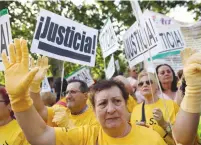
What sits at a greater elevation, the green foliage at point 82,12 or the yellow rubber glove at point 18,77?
the green foliage at point 82,12

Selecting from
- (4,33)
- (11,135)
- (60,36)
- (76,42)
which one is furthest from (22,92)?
(76,42)

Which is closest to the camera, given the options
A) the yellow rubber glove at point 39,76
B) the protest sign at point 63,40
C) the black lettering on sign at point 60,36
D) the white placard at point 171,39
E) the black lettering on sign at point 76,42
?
the yellow rubber glove at point 39,76

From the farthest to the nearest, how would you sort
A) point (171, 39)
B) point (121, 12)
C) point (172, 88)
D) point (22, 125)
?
point (121, 12) < point (171, 39) < point (172, 88) < point (22, 125)

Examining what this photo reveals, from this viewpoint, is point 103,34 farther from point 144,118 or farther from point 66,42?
point 144,118

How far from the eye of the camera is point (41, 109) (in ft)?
13.3

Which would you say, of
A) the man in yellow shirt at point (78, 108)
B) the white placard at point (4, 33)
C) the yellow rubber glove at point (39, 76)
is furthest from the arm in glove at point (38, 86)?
the white placard at point (4, 33)

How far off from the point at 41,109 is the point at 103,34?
3535 millimetres

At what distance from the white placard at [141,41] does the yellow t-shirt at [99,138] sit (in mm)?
1665

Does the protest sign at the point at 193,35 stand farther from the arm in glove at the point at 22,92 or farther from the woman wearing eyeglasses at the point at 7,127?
the arm in glove at the point at 22,92

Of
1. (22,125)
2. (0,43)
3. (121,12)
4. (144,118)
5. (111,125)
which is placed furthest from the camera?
(121,12)

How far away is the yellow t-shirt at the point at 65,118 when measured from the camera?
394cm

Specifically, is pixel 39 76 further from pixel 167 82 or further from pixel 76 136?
pixel 167 82

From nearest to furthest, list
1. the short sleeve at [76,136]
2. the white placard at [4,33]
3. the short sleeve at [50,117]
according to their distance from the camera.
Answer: the short sleeve at [76,136] < the short sleeve at [50,117] < the white placard at [4,33]

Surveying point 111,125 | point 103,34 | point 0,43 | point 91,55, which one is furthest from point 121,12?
point 111,125
